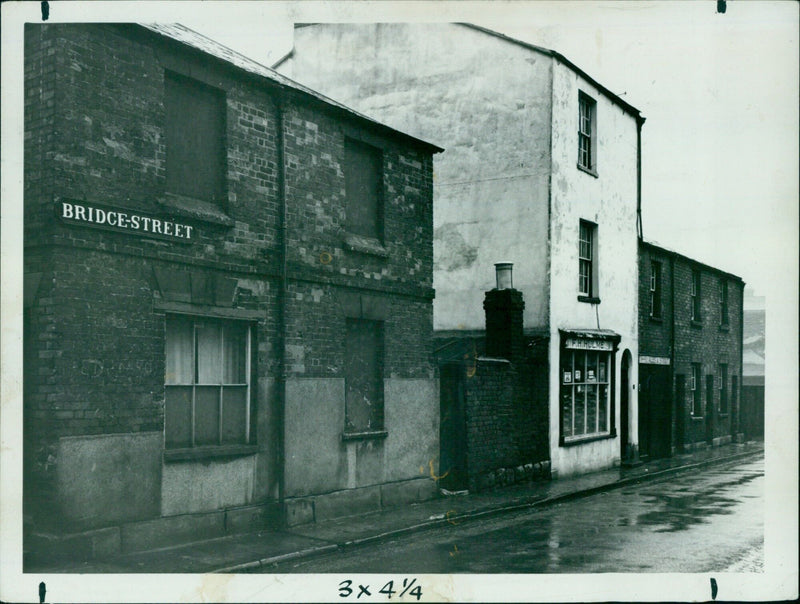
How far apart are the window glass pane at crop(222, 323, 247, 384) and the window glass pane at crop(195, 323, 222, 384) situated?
126mm

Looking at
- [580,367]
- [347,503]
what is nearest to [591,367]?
[580,367]

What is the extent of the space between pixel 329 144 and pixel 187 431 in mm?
4806

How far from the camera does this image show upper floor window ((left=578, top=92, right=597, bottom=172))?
19.4m


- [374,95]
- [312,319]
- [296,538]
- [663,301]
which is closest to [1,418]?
[296,538]

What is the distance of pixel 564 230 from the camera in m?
18.2

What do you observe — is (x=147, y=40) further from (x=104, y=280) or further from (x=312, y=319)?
(x=312, y=319)

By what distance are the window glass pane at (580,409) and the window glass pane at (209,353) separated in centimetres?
1056

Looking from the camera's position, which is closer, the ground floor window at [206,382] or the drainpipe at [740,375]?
the ground floor window at [206,382]

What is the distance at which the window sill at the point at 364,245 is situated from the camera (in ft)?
41.8

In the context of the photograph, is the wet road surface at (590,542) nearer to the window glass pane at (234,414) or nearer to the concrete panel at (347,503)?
the concrete panel at (347,503)

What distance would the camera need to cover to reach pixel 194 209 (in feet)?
33.6

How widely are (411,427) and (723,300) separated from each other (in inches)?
638

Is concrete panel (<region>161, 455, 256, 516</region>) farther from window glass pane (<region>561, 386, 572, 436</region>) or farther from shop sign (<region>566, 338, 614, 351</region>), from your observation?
shop sign (<region>566, 338, 614, 351</region>)

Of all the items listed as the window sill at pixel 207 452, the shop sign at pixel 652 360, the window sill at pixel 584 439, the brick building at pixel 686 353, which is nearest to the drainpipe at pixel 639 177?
the brick building at pixel 686 353
